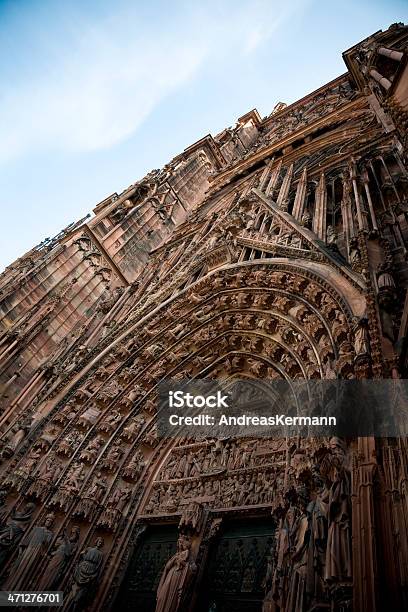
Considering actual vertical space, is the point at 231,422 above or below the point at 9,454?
above

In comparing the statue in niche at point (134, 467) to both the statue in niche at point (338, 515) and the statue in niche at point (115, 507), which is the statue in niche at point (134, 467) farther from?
the statue in niche at point (338, 515)

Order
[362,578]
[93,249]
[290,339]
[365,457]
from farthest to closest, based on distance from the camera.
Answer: [93,249], [290,339], [365,457], [362,578]

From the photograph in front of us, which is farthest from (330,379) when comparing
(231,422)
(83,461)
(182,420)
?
(83,461)

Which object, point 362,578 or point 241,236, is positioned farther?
point 241,236

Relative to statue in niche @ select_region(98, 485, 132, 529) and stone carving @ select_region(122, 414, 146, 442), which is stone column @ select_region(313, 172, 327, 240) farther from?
statue in niche @ select_region(98, 485, 132, 529)

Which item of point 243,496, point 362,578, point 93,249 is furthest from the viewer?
point 93,249

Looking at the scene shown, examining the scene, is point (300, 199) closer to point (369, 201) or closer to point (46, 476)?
point (369, 201)

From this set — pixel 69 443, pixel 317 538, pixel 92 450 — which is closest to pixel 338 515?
pixel 317 538

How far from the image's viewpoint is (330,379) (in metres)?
3.99

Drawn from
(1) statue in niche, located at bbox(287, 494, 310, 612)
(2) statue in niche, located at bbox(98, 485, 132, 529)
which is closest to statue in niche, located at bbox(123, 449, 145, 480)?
(2) statue in niche, located at bbox(98, 485, 132, 529)

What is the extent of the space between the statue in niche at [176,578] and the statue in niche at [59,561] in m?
1.20

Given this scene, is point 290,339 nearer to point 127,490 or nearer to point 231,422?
point 231,422

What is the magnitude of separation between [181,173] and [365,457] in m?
16.0

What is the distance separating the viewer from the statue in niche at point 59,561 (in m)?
4.65
